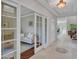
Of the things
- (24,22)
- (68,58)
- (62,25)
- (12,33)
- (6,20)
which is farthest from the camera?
(62,25)

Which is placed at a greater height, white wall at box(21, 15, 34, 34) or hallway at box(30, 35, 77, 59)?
white wall at box(21, 15, 34, 34)

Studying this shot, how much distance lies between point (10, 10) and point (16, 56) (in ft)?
4.38

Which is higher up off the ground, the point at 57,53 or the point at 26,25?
the point at 26,25

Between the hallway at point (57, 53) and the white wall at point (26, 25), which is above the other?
the white wall at point (26, 25)

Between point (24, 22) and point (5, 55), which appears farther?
point (24, 22)

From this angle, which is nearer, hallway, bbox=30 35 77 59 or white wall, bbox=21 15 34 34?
hallway, bbox=30 35 77 59

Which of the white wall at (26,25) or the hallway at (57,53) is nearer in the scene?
the hallway at (57,53)

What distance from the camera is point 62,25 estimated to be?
17328 millimetres

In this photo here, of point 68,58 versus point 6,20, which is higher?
point 6,20

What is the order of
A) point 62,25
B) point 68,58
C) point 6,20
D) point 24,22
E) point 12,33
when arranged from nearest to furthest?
point 6,20
point 12,33
point 68,58
point 24,22
point 62,25

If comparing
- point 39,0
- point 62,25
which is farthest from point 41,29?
point 62,25

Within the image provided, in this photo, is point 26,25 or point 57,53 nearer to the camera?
point 57,53

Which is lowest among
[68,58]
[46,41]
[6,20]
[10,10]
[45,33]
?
A: [68,58]

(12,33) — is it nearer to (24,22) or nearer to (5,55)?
(5,55)
